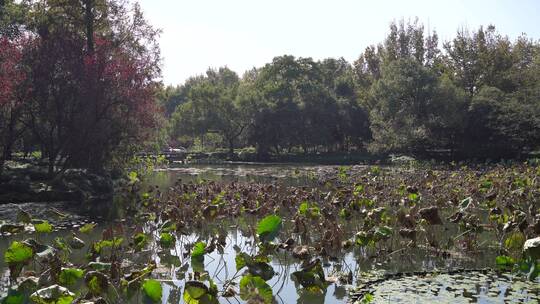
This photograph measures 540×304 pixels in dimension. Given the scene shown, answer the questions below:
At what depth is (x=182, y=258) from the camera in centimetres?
1018

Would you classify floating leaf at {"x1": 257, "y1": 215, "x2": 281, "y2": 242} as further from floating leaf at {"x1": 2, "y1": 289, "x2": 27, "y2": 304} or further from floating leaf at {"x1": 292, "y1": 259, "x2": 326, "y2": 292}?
floating leaf at {"x1": 2, "y1": 289, "x2": 27, "y2": 304}

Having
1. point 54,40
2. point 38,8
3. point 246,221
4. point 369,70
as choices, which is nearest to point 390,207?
point 246,221

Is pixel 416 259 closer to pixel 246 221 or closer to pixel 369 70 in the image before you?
pixel 246 221

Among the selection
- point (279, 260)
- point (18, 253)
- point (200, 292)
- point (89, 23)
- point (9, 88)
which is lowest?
point (279, 260)

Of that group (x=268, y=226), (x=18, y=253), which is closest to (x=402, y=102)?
(x=268, y=226)

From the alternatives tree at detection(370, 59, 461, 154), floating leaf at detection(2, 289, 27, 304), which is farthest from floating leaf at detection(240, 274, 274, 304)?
tree at detection(370, 59, 461, 154)

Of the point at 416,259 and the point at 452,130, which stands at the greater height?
the point at 452,130

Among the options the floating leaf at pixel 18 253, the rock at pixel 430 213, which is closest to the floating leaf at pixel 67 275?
the floating leaf at pixel 18 253

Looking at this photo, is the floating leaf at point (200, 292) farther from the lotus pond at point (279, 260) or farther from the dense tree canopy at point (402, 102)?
the dense tree canopy at point (402, 102)

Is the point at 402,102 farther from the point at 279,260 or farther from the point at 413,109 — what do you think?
the point at 279,260

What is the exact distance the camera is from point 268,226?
7.27 metres

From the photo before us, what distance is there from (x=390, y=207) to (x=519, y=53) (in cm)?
3851

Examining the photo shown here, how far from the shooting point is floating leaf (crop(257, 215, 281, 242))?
23.6 feet

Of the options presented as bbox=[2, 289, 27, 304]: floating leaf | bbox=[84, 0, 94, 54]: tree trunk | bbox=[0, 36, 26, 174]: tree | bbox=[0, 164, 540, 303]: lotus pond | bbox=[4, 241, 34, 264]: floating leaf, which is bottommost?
bbox=[0, 164, 540, 303]: lotus pond
